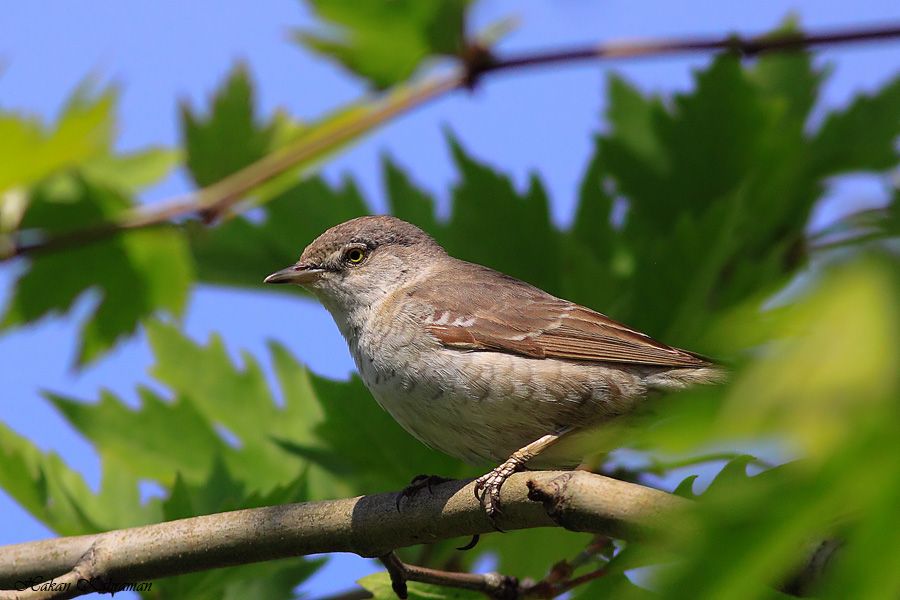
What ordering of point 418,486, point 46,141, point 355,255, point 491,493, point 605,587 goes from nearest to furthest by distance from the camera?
1. point 605,587
2. point 491,493
3. point 418,486
4. point 46,141
5. point 355,255

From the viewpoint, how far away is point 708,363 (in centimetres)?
390

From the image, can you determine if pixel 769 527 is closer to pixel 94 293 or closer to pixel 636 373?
pixel 636 373

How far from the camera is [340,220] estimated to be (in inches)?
186

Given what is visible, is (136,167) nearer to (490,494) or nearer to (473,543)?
(473,543)

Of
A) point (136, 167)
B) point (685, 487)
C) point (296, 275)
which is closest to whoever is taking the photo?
point (685, 487)

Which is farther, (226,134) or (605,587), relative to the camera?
(226,134)

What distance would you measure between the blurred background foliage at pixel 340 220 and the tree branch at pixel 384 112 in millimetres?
76

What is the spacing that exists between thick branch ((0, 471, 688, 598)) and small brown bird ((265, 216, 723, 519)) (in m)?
0.52

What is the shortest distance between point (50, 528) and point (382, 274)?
2234 millimetres

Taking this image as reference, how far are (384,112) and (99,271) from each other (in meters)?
1.51

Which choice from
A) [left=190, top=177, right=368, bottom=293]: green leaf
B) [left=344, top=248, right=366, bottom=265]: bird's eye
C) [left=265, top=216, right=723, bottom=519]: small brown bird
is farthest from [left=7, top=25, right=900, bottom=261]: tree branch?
[left=344, top=248, right=366, bottom=265]: bird's eye

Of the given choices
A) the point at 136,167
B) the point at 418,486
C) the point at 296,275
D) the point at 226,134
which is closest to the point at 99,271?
the point at 136,167

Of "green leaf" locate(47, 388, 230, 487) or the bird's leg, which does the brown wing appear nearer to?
the bird's leg

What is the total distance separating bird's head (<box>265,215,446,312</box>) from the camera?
5078 millimetres
